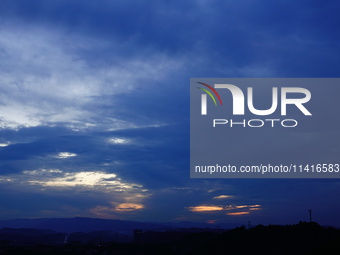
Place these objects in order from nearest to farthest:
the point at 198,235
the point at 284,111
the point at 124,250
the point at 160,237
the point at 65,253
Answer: the point at 284,111, the point at 65,253, the point at 124,250, the point at 198,235, the point at 160,237

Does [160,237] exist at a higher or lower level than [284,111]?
lower

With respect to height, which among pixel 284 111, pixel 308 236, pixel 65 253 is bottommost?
pixel 65 253

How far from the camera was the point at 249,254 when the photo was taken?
64.1 meters

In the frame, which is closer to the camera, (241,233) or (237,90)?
(237,90)

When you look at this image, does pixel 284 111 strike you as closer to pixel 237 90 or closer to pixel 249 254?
pixel 237 90

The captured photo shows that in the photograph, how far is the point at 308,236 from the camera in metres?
69.6

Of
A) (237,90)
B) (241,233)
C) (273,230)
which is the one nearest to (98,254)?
(241,233)

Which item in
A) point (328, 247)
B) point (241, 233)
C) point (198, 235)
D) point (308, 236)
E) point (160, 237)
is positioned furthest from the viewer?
point (160, 237)

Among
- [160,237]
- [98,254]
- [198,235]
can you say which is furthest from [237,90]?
[160,237]

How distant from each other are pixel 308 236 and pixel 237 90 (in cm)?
3943

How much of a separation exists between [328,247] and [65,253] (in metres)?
52.8

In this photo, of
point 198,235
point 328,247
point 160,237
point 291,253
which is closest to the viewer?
point 328,247

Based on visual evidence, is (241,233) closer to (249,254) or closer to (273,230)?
(273,230)

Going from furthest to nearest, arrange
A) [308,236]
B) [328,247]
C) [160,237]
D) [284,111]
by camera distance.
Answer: [160,237], [308,236], [328,247], [284,111]
